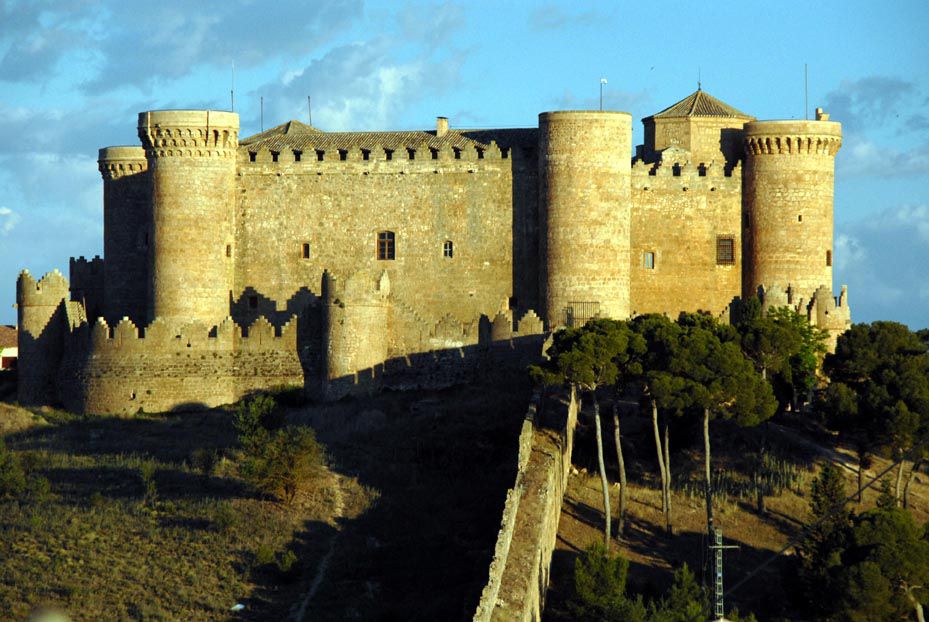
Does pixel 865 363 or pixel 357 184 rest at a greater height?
pixel 357 184

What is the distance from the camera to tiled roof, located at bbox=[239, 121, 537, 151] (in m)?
57.4

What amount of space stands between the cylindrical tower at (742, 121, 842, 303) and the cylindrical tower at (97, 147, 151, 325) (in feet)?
54.8

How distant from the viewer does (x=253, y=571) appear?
1596 inches

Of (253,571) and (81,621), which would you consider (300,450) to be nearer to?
(253,571)

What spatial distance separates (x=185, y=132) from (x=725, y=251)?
14.9m

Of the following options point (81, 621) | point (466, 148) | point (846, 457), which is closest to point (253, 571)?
point (81, 621)

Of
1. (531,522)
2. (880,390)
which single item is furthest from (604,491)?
(880,390)

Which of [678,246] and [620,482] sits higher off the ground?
[678,246]

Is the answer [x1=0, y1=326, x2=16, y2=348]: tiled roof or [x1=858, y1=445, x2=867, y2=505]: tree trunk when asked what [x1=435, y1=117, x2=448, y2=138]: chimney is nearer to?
[x1=858, y1=445, x2=867, y2=505]: tree trunk

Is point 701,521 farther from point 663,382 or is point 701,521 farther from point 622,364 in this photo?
point 622,364

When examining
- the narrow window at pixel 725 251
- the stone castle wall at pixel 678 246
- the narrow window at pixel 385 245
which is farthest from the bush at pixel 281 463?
the narrow window at pixel 725 251

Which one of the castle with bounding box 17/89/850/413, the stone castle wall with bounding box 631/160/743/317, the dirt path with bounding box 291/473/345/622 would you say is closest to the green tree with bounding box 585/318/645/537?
the dirt path with bounding box 291/473/345/622

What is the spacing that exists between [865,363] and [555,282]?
9.57 m

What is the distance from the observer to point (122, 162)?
5916 centimetres
